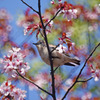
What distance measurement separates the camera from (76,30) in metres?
8.03

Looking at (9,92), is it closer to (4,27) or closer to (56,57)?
(56,57)

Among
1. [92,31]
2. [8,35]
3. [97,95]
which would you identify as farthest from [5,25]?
[97,95]

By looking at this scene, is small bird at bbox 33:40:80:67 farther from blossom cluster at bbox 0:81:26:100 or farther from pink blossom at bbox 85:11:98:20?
pink blossom at bbox 85:11:98:20

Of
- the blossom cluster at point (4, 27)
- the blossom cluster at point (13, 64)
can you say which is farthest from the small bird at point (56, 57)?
the blossom cluster at point (4, 27)

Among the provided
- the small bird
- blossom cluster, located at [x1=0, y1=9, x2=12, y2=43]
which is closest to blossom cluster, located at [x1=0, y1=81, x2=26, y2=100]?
the small bird

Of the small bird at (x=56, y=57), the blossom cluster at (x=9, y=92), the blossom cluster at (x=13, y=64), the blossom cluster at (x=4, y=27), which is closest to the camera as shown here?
the blossom cluster at (x=13, y=64)

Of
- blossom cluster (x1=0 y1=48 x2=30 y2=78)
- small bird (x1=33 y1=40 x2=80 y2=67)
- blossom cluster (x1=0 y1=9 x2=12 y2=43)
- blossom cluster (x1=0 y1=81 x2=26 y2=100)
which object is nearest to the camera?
blossom cluster (x1=0 y1=48 x2=30 y2=78)

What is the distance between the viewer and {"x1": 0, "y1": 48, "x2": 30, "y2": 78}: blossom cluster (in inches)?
100

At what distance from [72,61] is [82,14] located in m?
4.13

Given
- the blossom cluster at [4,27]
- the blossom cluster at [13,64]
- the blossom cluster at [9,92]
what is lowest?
the blossom cluster at [9,92]

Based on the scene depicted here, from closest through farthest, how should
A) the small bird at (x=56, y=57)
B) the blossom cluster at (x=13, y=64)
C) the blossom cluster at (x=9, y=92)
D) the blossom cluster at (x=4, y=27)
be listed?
the blossom cluster at (x=13, y=64) → the blossom cluster at (x=9, y=92) → the small bird at (x=56, y=57) → the blossom cluster at (x=4, y=27)

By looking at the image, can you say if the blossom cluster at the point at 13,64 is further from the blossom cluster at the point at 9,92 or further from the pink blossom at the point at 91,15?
the pink blossom at the point at 91,15

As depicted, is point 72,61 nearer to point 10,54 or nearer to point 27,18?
point 10,54

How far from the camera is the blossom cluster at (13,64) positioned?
2541mm
